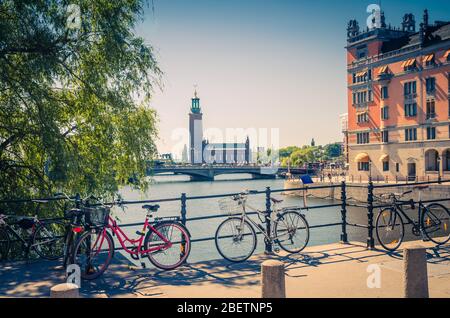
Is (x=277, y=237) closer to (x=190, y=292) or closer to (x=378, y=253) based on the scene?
(x=378, y=253)

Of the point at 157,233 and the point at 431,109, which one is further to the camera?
the point at 431,109

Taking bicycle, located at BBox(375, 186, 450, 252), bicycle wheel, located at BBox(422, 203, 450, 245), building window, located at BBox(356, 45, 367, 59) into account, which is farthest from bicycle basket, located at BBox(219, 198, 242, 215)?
building window, located at BBox(356, 45, 367, 59)

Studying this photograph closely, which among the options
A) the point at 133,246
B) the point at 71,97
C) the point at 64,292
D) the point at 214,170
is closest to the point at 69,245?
the point at 133,246

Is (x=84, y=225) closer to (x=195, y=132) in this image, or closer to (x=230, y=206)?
(x=230, y=206)

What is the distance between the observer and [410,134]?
165 ft

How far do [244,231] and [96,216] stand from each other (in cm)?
258

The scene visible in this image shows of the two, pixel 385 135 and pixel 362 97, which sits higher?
pixel 362 97

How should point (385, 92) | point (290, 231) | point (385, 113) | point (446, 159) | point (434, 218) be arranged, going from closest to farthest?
point (290, 231) → point (434, 218) → point (446, 159) → point (385, 113) → point (385, 92)

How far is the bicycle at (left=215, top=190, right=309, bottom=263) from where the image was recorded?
7.47 meters

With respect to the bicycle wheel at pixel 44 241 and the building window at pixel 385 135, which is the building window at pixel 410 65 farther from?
the bicycle wheel at pixel 44 241

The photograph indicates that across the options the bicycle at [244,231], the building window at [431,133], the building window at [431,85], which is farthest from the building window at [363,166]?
the bicycle at [244,231]

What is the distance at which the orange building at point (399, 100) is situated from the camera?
1853 inches
